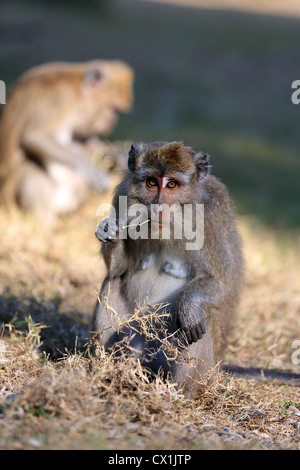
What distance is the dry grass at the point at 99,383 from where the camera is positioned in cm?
309

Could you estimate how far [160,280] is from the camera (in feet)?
13.6

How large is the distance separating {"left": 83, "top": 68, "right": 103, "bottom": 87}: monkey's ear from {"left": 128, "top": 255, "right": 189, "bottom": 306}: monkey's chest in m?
4.97

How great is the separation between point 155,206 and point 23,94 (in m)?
5.20

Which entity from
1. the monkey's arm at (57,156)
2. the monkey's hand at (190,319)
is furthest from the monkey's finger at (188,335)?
the monkey's arm at (57,156)

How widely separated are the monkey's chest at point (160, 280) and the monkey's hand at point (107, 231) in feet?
1.13

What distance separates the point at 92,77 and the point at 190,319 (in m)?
5.55

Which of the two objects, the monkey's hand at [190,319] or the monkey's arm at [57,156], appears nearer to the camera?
the monkey's hand at [190,319]

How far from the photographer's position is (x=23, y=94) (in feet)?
27.8

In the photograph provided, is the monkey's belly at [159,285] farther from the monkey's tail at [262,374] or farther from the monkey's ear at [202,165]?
the monkey's tail at [262,374]

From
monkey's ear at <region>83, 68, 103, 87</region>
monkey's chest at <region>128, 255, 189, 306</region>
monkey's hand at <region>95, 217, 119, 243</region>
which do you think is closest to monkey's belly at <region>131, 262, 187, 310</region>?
monkey's chest at <region>128, 255, 189, 306</region>

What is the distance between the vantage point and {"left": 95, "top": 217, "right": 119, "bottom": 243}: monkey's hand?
392 cm
